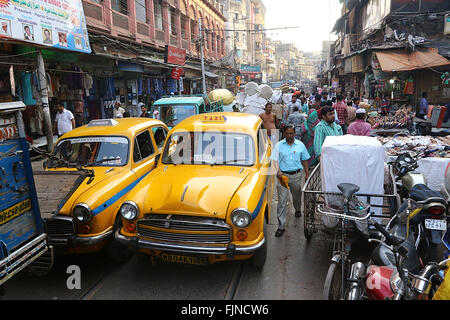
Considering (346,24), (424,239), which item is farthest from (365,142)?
(346,24)

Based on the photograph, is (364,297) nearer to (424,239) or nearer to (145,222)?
(424,239)

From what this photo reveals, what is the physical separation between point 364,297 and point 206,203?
1.88m

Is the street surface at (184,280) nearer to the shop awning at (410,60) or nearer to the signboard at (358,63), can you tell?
the shop awning at (410,60)

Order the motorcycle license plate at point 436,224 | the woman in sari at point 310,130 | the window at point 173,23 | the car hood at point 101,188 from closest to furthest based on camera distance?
the motorcycle license plate at point 436,224 → the car hood at point 101,188 → the woman in sari at point 310,130 → the window at point 173,23

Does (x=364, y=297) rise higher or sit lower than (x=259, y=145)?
lower

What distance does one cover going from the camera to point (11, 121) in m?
3.25

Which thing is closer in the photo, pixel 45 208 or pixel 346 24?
pixel 45 208

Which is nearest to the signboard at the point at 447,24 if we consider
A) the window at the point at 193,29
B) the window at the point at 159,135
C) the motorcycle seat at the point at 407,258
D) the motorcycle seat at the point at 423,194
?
the window at the point at 159,135

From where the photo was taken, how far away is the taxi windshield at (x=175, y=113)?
10180 millimetres

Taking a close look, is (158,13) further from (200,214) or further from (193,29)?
(200,214)

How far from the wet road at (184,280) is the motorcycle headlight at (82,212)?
814 mm
